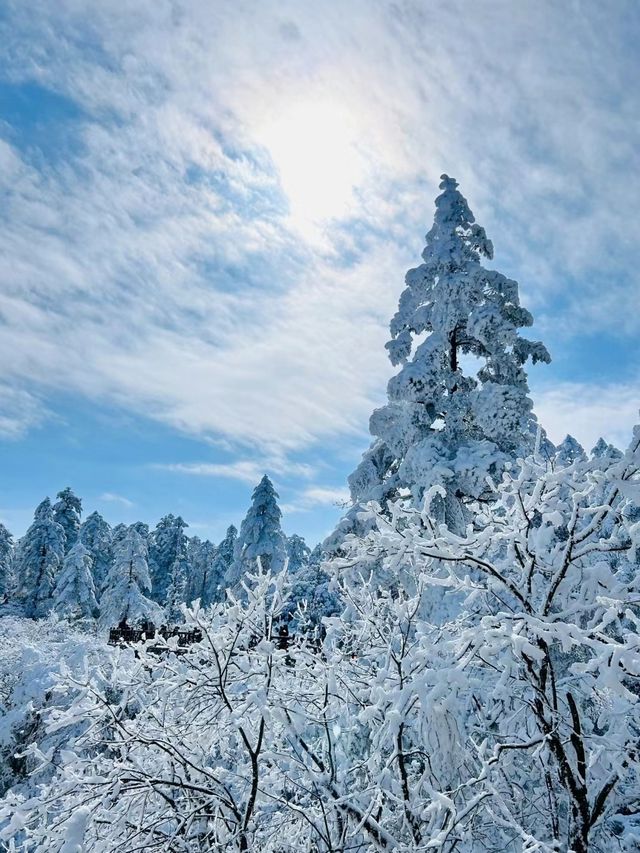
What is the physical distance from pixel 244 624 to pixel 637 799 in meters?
2.90

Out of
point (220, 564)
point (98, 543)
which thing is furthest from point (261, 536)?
point (98, 543)

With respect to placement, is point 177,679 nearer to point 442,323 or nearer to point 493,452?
point 493,452

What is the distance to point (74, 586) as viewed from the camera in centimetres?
3747

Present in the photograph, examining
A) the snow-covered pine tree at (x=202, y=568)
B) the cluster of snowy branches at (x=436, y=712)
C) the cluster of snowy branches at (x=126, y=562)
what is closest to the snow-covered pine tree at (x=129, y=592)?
the cluster of snowy branches at (x=126, y=562)

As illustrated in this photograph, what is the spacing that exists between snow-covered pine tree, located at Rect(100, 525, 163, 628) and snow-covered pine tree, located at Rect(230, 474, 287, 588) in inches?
328

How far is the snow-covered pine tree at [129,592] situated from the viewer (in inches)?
1332

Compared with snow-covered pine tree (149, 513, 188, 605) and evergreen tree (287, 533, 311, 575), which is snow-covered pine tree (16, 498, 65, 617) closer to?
snow-covered pine tree (149, 513, 188, 605)

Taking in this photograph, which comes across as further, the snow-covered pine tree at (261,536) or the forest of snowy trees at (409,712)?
the snow-covered pine tree at (261,536)

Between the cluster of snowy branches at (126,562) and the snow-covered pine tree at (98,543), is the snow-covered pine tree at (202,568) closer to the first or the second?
the cluster of snowy branches at (126,562)

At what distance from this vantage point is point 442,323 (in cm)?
1209

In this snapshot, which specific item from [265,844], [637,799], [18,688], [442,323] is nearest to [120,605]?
[18,688]

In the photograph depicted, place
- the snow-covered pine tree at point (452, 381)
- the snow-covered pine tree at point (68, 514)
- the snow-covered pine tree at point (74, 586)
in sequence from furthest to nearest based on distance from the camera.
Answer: the snow-covered pine tree at point (68, 514) → the snow-covered pine tree at point (74, 586) → the snow-covered pine tree at point (452, 381)

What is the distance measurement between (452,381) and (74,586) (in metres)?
36.1

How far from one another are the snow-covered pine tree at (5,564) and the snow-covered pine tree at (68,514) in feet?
22.2
